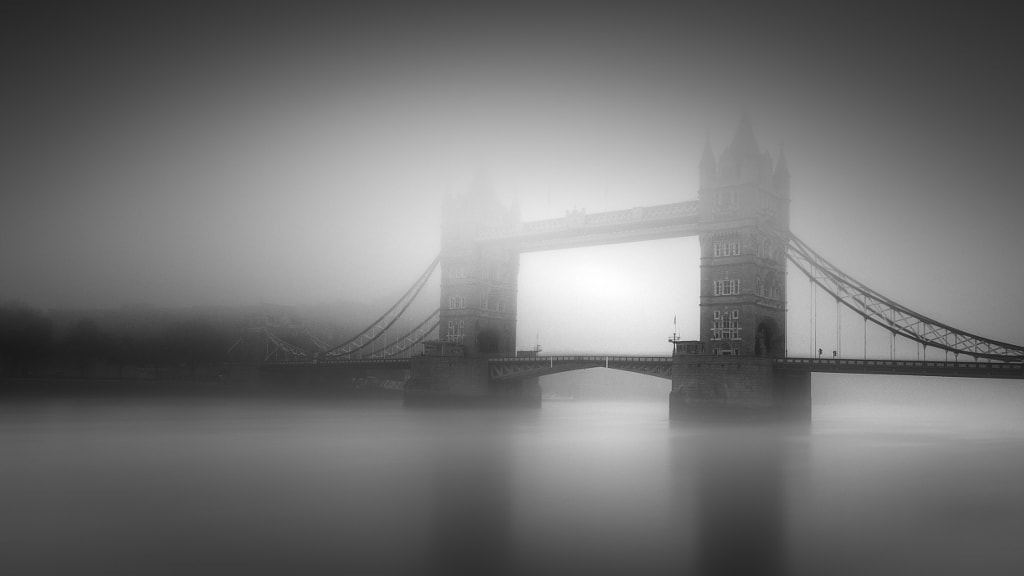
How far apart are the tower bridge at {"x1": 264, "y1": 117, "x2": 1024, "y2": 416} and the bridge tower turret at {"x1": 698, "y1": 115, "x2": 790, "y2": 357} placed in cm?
7

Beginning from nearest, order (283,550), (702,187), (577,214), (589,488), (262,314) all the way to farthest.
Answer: (283,550)
(589,488)
(702,187)
(577,214)
(262,314)

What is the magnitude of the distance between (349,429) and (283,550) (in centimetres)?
3173

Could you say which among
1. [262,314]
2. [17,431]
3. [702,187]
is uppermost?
[702,187]

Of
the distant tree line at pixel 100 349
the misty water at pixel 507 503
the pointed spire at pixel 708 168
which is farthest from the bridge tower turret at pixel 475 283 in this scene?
the distant tree line at pixel 100 349

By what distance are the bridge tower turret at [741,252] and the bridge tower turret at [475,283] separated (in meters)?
20.9

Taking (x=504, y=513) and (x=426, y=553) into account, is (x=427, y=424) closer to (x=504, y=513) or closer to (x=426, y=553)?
(x=504, y=513)

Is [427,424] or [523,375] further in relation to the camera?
[523,375]

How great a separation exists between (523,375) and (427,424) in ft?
46.5

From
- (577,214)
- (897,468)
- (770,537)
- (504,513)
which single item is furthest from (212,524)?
(577,214)

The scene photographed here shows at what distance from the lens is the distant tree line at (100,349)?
9006 cm

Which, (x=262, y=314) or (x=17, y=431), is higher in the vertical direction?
(x=262, y=314)

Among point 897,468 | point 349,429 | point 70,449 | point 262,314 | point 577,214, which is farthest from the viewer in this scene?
point 262,314

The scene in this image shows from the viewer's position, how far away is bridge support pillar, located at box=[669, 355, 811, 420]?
155 ft

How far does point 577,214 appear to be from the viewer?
6138 centimetres
